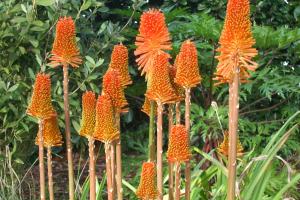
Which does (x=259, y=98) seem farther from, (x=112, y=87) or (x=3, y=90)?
(x=112, y=87)

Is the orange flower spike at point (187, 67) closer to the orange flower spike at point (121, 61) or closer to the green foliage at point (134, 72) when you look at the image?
the orange flower spike at point (121, 61)

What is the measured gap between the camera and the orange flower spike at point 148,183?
1990 millimetres

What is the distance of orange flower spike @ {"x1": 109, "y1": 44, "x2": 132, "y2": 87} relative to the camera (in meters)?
Result: 2.16

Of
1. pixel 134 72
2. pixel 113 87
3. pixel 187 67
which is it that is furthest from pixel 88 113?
pixel 134 72

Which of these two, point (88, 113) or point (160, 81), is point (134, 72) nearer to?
point (88, 113)

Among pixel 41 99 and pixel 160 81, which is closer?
pixel 160 81

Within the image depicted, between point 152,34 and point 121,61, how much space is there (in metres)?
0.19

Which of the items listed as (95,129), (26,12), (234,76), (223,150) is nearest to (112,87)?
(95,129)

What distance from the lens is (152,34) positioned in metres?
2.04

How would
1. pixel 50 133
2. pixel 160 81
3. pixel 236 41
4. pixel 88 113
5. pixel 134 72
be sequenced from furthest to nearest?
pixel 134 72, pixel 50 133, pixel 88 113, pixel 160 81, pixel 236 41

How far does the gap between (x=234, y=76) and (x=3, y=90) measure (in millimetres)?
2588

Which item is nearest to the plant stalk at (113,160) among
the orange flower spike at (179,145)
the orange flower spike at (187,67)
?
the orange flower spike at (179,145)

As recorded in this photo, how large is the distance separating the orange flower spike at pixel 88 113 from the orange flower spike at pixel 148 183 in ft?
0.81

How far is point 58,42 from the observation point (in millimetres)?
2180
